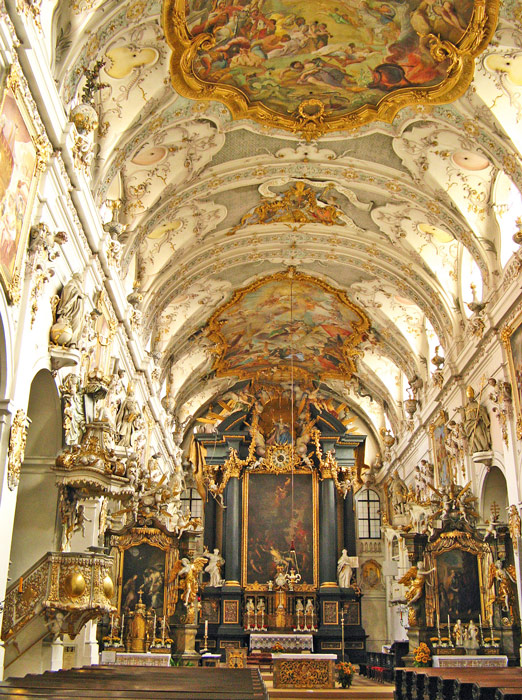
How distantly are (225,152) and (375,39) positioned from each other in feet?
14.2

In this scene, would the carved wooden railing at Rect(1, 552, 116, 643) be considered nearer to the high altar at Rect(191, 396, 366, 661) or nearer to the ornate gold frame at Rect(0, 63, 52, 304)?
the ornate gold frame at Rect(0, 63, 52, 304)

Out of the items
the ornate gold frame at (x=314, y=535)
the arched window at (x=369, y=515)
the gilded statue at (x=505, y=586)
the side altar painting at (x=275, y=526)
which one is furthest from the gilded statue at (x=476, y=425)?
the arched window at (x=369, y=515)

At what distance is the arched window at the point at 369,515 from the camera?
30.5 meters

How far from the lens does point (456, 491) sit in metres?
17.1

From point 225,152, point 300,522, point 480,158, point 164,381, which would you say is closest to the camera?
point 480,158

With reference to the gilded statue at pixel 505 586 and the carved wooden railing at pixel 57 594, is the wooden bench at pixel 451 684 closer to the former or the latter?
the gilded statue at pixel 505 586

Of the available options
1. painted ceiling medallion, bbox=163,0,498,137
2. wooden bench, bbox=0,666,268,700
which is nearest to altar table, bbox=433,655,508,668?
wooden bench, bbox=0,666,268,700

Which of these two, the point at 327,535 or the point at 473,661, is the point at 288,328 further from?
the point at 473,661

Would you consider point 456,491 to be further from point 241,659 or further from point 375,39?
point 375,39

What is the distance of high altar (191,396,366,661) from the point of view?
26250 millimetres

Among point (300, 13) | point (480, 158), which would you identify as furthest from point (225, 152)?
point (480, 158)

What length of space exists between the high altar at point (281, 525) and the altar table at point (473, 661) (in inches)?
394

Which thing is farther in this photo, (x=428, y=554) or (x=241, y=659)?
(x=241, y=659)

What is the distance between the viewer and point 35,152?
400 inches
